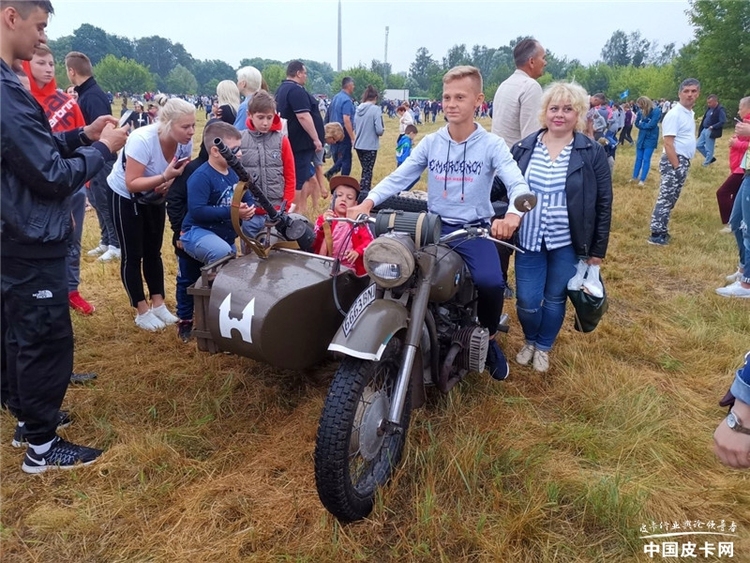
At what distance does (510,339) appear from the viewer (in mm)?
4289

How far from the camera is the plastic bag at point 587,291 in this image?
11.5 ft

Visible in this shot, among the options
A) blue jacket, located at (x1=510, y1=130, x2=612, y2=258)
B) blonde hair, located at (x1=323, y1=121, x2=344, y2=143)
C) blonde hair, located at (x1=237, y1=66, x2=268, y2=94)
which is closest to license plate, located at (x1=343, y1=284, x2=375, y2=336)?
blue jacket, located at (x1=510, y1=130, x2=612, y2=258)

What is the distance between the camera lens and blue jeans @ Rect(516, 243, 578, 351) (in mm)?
3617

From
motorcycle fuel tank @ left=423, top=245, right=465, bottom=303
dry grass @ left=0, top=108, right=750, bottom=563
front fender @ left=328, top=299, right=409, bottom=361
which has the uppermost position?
motorcycle fuel tank @ left=423, top=245, right=465, bottom=303

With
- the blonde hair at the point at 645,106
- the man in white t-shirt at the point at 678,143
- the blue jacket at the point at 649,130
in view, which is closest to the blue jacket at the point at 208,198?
the man in white t-shirt at the point at 678,143

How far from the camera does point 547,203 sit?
11.4ft

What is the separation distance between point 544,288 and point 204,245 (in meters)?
2.38

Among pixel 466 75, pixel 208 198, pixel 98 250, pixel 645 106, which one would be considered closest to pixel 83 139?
pixel 208 198

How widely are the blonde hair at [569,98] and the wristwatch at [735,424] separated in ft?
7.90

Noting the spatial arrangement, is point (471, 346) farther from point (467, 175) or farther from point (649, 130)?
point (649, 130)

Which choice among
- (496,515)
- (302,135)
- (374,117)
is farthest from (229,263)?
(374,117)

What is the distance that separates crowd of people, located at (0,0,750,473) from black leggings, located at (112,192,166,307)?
12 mm

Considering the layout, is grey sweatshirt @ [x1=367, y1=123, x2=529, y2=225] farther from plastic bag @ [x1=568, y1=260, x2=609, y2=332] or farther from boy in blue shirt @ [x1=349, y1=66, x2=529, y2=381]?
plastic bag @ [x1=568, y1=260, x2=609, y2=332]

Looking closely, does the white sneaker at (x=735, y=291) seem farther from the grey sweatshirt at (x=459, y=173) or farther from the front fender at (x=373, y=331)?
the front fender at (x=373, y=331)
